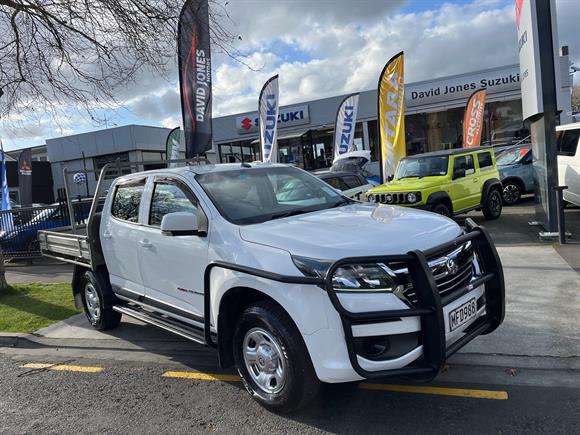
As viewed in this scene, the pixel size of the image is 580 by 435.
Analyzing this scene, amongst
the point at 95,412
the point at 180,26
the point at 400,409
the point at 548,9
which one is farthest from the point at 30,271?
the point at 548,9

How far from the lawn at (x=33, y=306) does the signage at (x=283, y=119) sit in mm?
19981

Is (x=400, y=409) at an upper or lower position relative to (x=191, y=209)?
lower

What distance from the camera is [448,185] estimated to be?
35.1 ft

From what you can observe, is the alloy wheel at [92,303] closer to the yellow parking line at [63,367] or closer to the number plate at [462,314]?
the yellow parking line at [63,367]

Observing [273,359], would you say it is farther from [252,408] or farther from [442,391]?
[442,391]

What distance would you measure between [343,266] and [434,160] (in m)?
9.15

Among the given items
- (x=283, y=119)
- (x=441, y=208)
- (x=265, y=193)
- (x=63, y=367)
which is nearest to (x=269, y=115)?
(x=441, y=208)

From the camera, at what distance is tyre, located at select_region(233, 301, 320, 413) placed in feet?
10.4

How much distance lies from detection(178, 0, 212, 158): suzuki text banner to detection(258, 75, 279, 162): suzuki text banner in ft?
20.3

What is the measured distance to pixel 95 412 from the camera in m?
3.96

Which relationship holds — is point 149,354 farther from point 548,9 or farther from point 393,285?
point 548,9

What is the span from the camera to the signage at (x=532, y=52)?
784cm

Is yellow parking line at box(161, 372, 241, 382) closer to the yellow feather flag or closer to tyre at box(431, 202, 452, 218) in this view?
tyre at box(431, 202, 452, 218)

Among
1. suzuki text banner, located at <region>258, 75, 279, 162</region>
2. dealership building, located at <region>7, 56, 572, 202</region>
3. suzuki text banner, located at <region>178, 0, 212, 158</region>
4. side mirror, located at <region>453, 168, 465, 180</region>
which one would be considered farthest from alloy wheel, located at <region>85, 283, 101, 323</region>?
dealership building, located at <region>7, 56, 572, 202</region>
